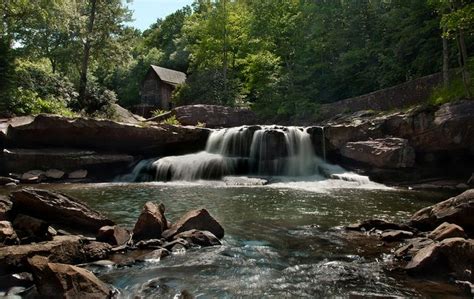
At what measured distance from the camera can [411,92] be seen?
26.7 meters

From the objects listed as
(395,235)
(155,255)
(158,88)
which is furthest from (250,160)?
(158,88)

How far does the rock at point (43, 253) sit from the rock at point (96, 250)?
0.16 metres

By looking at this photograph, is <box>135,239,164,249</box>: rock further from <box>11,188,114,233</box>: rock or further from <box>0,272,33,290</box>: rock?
<box>0,272,33,290</box>: rock

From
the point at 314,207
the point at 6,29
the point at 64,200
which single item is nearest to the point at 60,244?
the point at 64,200

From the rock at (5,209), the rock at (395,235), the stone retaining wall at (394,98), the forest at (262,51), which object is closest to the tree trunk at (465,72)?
the forest at (262,51)

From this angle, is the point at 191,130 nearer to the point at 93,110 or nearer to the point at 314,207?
the point at 93,110

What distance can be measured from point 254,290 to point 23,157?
2070cm

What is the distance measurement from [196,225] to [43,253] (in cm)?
400

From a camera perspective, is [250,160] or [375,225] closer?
[375,225]

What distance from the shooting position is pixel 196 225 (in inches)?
411

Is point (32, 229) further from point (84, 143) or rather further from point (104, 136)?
point (84, 143)

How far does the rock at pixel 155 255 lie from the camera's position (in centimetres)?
850

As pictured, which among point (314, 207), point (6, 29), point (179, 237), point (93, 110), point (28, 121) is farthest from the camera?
point (93, 110)

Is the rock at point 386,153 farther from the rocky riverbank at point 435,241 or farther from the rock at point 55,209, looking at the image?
the rock at point 55,209
